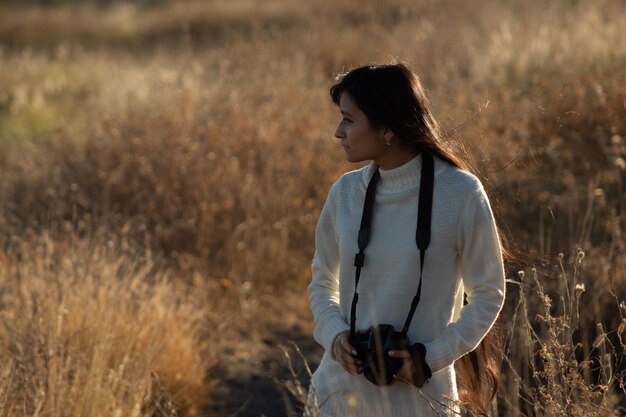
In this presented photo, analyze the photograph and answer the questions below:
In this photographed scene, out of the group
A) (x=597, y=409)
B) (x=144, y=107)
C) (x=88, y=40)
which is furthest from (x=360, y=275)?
(x=88, y=40)

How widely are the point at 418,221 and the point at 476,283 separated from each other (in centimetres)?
22

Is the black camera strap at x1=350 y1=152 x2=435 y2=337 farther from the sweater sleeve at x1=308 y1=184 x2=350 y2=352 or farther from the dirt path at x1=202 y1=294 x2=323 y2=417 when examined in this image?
the dirt path at x1=202 y1=294 x2=323 y2=417

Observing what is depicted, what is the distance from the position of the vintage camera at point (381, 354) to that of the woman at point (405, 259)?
15mm

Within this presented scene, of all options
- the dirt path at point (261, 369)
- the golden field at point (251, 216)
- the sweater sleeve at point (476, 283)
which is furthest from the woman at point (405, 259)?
the dirt path at point (261, 369)

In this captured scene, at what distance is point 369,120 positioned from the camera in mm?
2752

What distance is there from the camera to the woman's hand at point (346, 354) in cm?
267

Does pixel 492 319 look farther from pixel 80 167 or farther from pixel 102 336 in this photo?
pixel 80 167

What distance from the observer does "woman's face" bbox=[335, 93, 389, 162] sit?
2756mm

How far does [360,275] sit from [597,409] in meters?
0.74

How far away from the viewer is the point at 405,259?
8.87 ft

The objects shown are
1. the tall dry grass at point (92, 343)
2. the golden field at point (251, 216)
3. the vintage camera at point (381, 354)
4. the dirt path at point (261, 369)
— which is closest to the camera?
the vintage camera at point (381, 354)

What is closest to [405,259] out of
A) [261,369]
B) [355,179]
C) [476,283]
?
[476,283]

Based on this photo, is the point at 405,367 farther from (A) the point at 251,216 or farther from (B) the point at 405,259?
(A) the point at 251,216

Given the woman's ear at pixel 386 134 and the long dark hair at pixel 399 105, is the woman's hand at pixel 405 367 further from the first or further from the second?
the woman's ear at pixel 386 134
